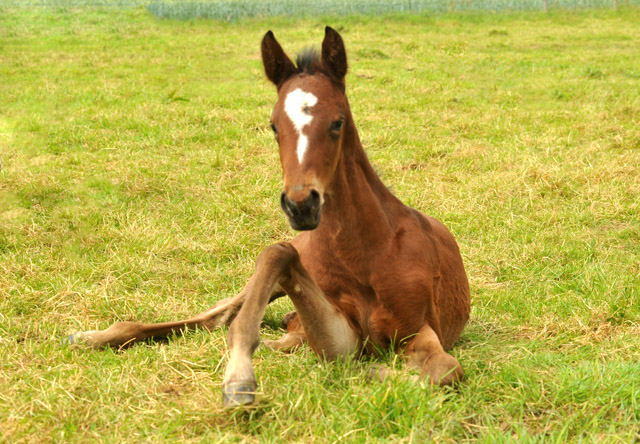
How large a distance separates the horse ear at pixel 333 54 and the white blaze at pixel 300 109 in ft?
1.25

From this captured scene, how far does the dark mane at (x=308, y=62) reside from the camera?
3.90 metres

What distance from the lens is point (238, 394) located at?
123 inches

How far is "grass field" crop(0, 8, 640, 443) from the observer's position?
3.22 metres

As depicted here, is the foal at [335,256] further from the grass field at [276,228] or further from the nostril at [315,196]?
the grass field at [276,228]

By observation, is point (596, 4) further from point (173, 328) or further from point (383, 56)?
point (173, 328)

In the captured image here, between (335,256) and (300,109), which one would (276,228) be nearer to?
Answer: (335,256)

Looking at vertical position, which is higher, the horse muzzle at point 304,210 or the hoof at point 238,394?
the horse muzzle at point 304,210

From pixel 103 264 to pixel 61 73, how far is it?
9381 mm

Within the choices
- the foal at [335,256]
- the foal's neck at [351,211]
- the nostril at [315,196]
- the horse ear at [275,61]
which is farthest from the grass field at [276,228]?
the horse ear at [275,61]

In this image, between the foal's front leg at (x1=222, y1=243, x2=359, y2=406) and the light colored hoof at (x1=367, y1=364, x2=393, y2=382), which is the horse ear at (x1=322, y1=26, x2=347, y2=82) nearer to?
the foal's front leg at (x1=222, y1=243, x2=359, y2=406)

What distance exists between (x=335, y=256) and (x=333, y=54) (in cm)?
111

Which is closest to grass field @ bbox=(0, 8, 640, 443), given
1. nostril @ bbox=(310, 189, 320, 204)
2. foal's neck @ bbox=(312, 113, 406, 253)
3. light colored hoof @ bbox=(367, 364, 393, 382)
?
light colored hoof @ bbox=(367, 364, 393, 382)

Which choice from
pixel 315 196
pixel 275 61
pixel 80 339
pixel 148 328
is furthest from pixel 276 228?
pixel 315 196

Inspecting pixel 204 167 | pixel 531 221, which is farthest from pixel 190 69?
pixel 531 221
